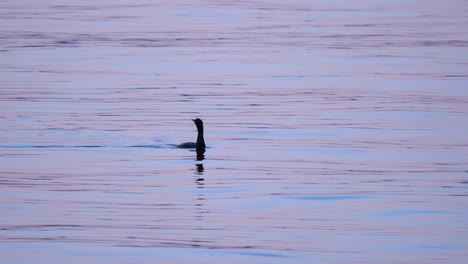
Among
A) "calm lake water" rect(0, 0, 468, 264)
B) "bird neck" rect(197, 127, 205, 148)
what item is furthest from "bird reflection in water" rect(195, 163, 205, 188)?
"bird neck" rect(197, 127, 205, 148)

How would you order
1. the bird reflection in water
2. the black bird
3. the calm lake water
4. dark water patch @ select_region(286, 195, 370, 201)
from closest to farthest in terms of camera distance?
1. the calm lake water
2. dark water patch @ select_region(286, 195, 370, 201)
3. the bird reflection in water
4. the black bird

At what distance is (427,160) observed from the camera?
19891 mm

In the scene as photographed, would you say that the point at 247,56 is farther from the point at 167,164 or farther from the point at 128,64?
the point at 167,164

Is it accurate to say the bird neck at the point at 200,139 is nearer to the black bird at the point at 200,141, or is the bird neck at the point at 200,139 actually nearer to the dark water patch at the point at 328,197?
the black bird at the point at 200,141

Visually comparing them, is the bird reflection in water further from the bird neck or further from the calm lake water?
the bird neck

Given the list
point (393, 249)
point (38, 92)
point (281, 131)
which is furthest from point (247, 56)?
point (393, 249)

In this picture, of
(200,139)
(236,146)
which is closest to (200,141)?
(200,139)

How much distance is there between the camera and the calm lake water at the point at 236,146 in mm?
13930

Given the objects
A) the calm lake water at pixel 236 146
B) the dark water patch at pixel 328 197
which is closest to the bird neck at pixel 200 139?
the calm lake water at pixel 236 146

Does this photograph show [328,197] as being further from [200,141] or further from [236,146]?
[236,146]

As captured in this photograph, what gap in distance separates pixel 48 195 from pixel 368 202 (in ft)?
13.3

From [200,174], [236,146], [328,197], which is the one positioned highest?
[236,146]

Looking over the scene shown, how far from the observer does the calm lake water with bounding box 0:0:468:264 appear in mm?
13930

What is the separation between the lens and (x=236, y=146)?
21906mm
